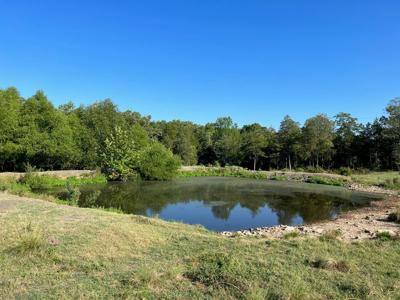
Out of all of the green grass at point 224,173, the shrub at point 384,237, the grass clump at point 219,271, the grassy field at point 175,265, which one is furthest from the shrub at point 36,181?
A: the shrub at point 384,237

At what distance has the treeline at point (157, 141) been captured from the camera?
127 ft

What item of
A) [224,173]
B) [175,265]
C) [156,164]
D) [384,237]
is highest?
A: [156,164]

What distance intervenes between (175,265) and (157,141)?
5065 centimetres

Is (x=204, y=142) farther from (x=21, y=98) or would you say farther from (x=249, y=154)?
(x=21, y=98)

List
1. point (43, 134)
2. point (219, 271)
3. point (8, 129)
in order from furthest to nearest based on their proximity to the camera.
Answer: point (43, 134) < point (8, 129) < point (219, 271)

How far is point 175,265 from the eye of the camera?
7.24 m

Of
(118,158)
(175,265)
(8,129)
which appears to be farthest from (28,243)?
(118,158)

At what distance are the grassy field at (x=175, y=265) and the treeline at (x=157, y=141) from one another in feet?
104

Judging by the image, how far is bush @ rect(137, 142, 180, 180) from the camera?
1761 inches

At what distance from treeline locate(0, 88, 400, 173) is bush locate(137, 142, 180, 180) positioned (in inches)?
5.8

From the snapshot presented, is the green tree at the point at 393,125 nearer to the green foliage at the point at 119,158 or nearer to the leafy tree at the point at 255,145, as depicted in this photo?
the leafy tree at the point at 255,145

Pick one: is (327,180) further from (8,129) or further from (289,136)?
(8,129)

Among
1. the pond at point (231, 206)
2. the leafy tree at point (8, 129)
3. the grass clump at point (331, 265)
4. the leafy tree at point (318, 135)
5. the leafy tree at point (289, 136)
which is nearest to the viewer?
the grass clump at point (331, 265)

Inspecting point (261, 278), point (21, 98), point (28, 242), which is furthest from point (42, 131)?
point (261, 278)
